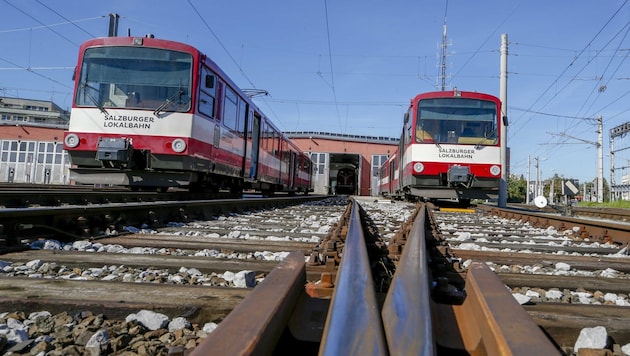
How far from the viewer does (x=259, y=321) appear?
118cm

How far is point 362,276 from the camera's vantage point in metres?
1.63

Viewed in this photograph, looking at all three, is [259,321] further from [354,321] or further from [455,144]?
[455,144]

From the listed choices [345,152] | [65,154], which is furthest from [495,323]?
[345,152]

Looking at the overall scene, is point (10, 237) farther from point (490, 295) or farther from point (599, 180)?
point (599, 180)

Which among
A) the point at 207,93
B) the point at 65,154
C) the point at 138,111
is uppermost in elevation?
the point at 65,154

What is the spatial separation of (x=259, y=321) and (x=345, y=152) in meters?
42.1

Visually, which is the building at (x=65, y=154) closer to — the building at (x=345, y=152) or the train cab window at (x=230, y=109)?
the building at (x=345, y=152)

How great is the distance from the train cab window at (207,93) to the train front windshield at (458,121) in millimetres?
5502

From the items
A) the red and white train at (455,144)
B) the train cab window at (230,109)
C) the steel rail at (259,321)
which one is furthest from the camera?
the red and white train at (455,144)

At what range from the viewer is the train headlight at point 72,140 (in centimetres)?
823

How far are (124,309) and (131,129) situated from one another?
7.24 m

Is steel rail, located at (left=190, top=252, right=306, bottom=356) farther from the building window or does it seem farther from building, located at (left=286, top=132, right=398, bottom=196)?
the building window

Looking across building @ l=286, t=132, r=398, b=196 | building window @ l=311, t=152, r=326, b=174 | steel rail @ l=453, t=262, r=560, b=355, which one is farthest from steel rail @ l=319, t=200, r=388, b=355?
building window @ l=311, t=152, r=326, b=174

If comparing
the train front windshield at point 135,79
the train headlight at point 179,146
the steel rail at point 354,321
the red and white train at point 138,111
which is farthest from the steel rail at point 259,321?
the train front windshield at point 135,79
